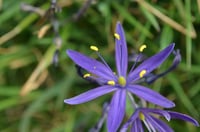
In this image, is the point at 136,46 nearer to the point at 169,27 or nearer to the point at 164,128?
the point at 169,27

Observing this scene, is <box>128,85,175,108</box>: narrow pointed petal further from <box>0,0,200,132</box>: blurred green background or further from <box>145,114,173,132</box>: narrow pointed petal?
<box>0,0,200,132</box>: blurred green background

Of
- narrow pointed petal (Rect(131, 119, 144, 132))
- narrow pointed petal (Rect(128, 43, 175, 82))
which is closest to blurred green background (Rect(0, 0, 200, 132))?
narrow pointed petal (Rect(128, 43, 175, 82))

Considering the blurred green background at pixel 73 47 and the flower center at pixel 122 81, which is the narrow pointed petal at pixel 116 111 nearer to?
the flower center at pixel 122 81

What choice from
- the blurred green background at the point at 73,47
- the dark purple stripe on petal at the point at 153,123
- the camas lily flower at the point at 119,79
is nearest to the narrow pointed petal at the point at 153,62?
the camas lily flower at the point at 119,79

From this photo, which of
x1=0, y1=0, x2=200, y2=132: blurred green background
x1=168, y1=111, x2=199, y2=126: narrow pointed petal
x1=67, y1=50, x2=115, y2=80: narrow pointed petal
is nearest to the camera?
x1=168, y1=111, x2=199, y2=126: narrow pointed petal

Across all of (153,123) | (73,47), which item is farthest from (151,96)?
(73,47)

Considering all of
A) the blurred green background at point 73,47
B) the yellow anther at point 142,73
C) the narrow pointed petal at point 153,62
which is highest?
the narrow pointed petal at point 153,62

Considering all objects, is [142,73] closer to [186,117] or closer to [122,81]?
[122,81]
